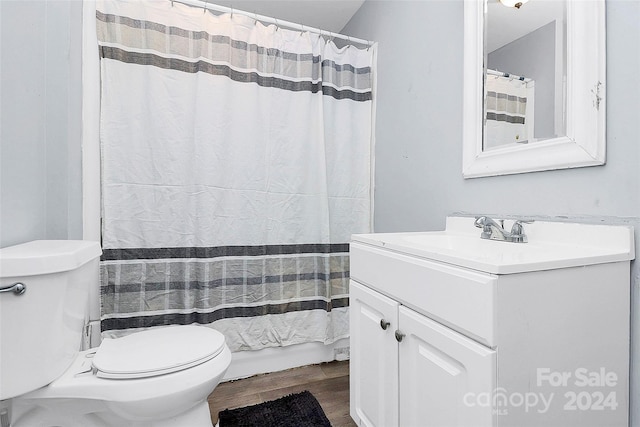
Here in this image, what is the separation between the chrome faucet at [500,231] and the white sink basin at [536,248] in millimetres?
18

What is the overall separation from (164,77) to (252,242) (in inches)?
36.7

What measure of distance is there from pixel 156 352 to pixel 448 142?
4.71ft

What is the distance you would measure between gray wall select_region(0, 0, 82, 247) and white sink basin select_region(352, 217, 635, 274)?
1.21 meters

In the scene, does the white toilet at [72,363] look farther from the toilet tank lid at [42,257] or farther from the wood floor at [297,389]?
the wood floor at [297,389]

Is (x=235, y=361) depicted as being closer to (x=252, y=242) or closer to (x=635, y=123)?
(x=252, y=242)

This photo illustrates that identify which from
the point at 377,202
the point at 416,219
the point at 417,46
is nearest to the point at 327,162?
the point at 377,202

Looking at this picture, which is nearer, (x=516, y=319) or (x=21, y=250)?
(x=516, y=319)

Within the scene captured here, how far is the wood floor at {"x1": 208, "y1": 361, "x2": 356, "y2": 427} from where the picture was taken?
150cm

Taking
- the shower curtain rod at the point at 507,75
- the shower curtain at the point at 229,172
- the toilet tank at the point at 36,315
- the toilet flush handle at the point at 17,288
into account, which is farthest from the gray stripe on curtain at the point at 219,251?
the shower curtain rod at the point at 507,75

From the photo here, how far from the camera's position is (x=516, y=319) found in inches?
26.8

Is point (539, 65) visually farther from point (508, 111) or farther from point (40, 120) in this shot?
point (40, 120)

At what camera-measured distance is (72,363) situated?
107 centimetres

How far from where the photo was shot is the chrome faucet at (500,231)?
3.51 feet

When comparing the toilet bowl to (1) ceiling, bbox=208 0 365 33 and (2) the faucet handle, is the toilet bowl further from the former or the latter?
(1) ceiling, bbox=208 0 365 33
